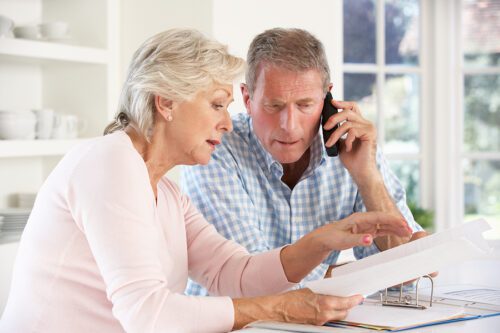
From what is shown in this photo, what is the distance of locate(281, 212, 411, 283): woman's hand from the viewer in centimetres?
172

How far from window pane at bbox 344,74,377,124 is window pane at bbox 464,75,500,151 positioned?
1.81 feet

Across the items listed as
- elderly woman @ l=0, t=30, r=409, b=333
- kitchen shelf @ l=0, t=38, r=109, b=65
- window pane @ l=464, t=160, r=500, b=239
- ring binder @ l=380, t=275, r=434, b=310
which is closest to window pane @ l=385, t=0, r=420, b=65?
window pane @ l=464, t=160, r=500, b=239

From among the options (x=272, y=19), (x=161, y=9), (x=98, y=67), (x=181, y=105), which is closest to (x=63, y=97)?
(x=98, y=67)

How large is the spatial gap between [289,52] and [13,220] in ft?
4.86

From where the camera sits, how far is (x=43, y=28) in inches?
136

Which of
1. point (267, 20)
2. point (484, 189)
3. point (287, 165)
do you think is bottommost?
point (484, 189)

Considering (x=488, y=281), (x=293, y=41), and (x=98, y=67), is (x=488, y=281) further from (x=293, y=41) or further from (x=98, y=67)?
(x=98, y=67)

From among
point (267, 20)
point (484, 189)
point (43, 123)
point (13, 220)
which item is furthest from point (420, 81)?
point (13, 220)

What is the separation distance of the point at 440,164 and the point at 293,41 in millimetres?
2754

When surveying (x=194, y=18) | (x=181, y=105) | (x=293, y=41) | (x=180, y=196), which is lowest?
Answer: (x=180, y=196)

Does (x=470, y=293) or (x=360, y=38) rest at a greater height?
(x=360, y=38)

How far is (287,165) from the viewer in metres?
2.39

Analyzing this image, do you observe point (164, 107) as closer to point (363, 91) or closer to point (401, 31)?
point (363, 91)

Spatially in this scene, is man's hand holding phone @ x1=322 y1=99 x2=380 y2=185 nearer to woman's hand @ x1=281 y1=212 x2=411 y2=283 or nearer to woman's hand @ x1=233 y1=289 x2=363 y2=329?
woman's hand @ x1=281 y1=212 x2=411 y2=283
